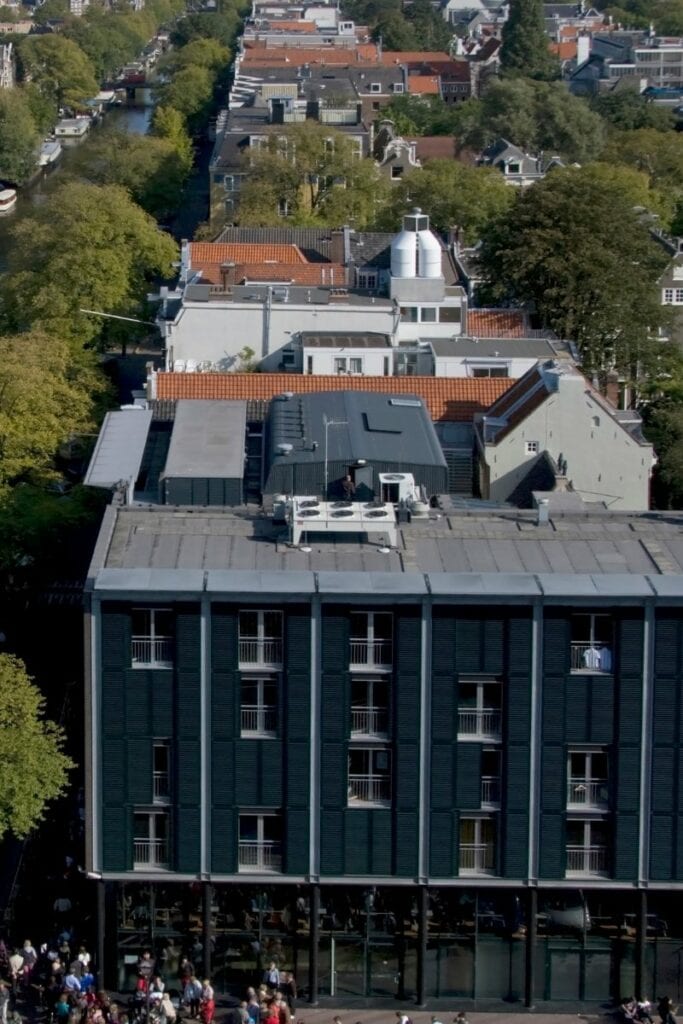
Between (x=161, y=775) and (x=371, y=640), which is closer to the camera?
(x=371, y=640)

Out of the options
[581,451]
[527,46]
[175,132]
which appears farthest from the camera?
[527,46]

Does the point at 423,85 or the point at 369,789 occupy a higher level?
the point at 423,85

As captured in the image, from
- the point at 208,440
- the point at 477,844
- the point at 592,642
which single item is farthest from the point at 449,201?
the point at 477,844

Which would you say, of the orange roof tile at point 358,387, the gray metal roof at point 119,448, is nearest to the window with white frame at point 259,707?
the gray metal roof at point 119,448

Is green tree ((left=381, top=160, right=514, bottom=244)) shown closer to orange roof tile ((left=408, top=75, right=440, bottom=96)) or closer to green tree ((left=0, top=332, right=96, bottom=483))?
green tree ((left=0, top=332, right=96, bottom=483))

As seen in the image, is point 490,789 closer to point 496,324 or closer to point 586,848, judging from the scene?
point 586,848

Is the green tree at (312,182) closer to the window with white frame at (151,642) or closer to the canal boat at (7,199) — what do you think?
the canal boat at (7,199)
